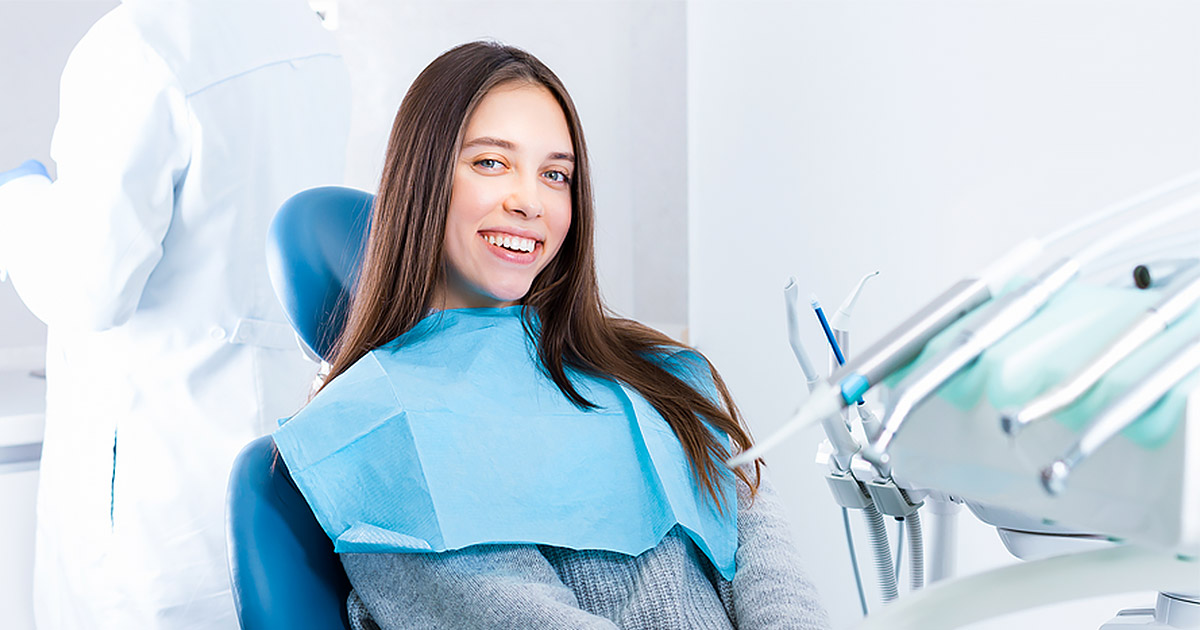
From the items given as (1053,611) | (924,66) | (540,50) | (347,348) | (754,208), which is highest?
(540,50)

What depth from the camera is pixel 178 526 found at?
4.31 feet

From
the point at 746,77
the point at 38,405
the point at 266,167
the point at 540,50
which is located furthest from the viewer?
the point at 540,50

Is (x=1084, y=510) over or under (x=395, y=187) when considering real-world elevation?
under

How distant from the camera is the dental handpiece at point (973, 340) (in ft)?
1.02

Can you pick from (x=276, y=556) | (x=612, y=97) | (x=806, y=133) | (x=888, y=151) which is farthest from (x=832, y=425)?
(x=612, y=97)

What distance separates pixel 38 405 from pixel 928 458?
5.45 feet

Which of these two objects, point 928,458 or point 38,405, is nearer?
point 928,458

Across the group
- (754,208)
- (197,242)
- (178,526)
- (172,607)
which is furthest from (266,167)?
(754,208)

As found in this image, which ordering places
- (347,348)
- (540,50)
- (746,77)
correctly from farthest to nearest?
(540,50)
(746,77)
(347,348)

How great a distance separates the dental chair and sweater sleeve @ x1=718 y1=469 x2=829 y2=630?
15.4 inches

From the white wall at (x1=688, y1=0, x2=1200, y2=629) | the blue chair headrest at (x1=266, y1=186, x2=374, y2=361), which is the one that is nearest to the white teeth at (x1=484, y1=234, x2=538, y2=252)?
the blue chair headrest at (x1=266, y1=186, x2=374, y2=361)

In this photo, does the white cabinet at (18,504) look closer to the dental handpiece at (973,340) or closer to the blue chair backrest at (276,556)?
the blue chair backrest at (276,556)

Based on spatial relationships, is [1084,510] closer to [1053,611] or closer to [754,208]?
[1053,611]

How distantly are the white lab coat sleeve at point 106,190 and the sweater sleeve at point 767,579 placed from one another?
0.85m
